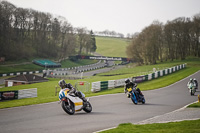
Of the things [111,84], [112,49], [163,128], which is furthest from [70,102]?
[112,49]

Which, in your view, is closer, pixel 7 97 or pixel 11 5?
pixel 7 97

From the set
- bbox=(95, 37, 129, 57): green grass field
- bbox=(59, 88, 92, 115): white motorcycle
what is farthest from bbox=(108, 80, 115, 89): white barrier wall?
bbox=(95, 37, 129, 57): green grass field

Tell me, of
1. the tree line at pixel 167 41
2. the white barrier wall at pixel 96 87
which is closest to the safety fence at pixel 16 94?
the white barrier wall at pixel 96 87

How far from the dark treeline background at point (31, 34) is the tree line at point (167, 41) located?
32084mm

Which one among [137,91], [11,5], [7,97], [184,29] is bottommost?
[7,97]

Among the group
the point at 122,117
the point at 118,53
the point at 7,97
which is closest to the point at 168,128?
the point at 122,117

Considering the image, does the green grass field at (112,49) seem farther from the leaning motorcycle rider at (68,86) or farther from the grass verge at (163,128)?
the grass verge at (163,128)

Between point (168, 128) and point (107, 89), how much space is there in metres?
23.4

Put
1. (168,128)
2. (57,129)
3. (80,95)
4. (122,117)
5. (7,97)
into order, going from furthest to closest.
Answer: (7,97) < (80,95) < (122,117) < (57,129) < (168,128)

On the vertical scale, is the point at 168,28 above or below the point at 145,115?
above

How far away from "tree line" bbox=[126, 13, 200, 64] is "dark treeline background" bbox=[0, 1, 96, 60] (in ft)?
105

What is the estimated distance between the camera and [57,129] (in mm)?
9750

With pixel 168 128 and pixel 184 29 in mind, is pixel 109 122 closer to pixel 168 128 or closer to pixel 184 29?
pixel 168 128

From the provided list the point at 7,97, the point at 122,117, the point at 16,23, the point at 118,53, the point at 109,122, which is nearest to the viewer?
the point at 109,122
